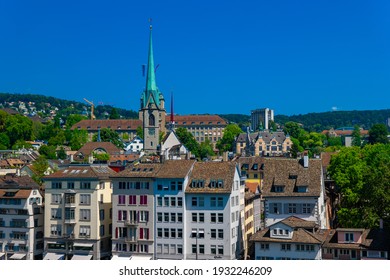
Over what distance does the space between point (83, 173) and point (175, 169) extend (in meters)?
4.58

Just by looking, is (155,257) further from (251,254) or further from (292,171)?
(292,171)

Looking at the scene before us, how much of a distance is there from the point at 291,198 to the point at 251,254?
3.03 meters

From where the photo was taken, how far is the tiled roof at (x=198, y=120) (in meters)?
79.7

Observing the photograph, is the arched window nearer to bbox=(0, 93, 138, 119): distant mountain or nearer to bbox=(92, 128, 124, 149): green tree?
bbox=(92, 128, 124, 149): green tree

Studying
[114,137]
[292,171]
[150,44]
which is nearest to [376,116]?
[114,137]

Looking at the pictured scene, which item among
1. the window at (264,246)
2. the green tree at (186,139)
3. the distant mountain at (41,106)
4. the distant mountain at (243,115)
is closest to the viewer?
the window at (264,246)

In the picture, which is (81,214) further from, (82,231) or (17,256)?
(17,256)

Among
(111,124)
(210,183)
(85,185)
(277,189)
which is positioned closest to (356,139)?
(111,124)

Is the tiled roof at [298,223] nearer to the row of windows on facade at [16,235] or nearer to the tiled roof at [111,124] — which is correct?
the row of windows on facade at [16,235]

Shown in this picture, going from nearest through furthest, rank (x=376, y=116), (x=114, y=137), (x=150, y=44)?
(x=150, y=44) < (x=114, y=137) < (x=376, y=116)

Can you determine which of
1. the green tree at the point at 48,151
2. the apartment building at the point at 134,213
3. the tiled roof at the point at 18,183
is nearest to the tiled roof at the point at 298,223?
the apartment building at the point at 134,213

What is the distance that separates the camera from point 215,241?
25.0 meters

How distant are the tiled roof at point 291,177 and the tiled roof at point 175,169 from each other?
3359 millimetres

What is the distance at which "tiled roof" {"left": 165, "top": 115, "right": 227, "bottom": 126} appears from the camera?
261 ft
